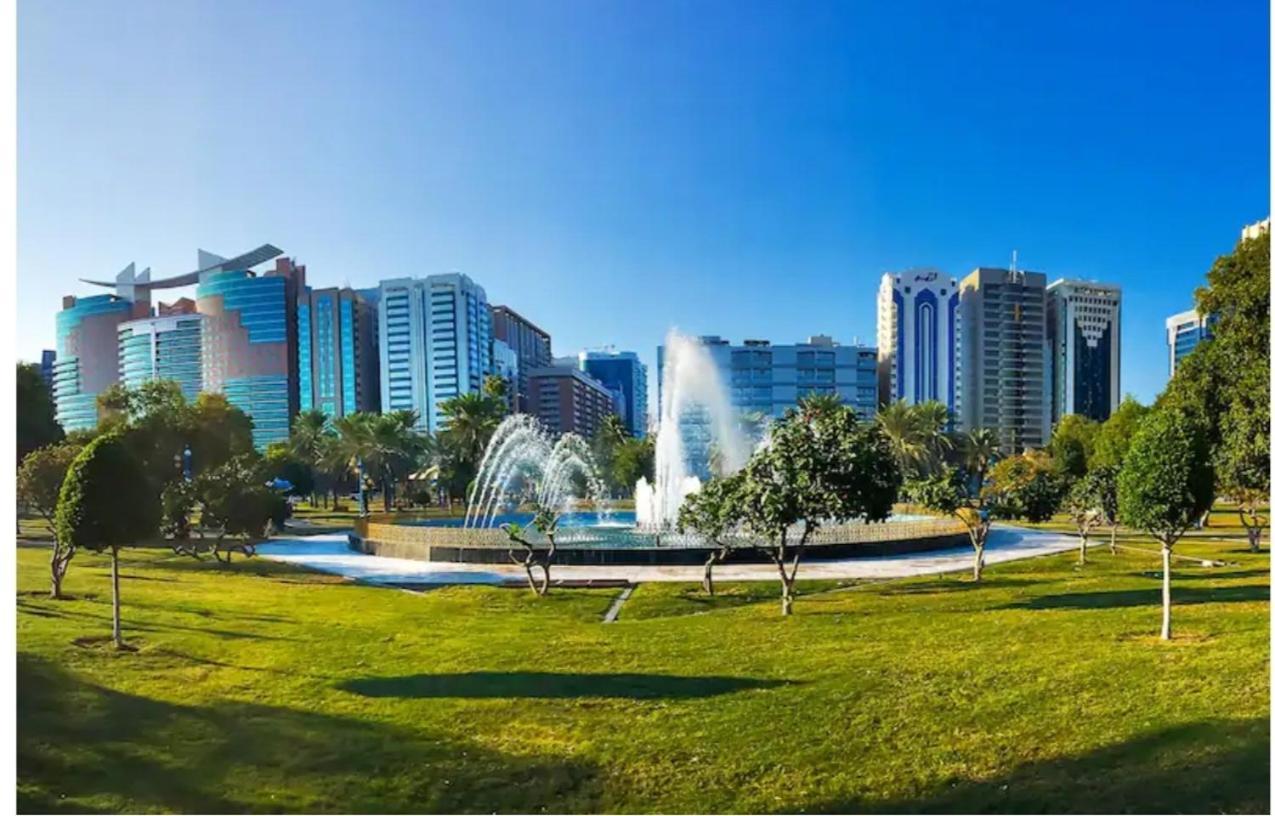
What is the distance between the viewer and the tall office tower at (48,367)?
406 inches

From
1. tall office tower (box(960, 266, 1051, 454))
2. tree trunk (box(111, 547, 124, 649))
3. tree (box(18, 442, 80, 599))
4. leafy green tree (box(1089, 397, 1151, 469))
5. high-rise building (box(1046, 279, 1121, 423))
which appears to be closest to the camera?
tree trunk (box(111, 547, 124, 649))

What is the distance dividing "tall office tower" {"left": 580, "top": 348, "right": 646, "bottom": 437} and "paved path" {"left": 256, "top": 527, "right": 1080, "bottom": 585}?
105 metres

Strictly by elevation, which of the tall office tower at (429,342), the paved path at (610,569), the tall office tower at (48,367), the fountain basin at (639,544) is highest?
the tall office tower at (429,342)

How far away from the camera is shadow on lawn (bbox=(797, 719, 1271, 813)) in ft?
15.4

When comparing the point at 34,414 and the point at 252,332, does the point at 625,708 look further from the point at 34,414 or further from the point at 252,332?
the point at 252,332

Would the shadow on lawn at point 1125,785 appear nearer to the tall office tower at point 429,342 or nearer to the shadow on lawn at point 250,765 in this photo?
the shadow on lawn at point 250,765

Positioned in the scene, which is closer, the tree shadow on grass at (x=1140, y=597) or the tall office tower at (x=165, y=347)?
the tree shadow on grass at (x=1140, y=597)

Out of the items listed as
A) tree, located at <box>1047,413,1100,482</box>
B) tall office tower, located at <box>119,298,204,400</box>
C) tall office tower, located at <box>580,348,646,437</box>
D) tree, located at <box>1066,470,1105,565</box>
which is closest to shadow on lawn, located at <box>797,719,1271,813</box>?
tree, located at <box>1066,470,1105,565</box>

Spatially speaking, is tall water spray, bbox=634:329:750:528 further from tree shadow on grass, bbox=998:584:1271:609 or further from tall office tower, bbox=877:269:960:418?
tall office tower, bbox=877:269:960:418

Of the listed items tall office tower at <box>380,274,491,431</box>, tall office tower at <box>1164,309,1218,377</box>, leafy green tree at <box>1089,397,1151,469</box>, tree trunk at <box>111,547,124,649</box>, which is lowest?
tree trunk at <box>111,547,124,649</box>

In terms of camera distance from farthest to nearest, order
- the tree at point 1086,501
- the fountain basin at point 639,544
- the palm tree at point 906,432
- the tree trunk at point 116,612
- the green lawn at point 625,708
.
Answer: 1. the palm tree at point 906,432
2. the tree at point 1086,501
3. the fountain basin at point 639,544
4. the tree trunk at point 116,612
5. the green lawn at point 625,708

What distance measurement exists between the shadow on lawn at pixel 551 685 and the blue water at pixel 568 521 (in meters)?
14.3

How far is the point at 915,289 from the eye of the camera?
233ft

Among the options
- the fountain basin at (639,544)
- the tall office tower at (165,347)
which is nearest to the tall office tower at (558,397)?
the fountain basin at (639,544)
